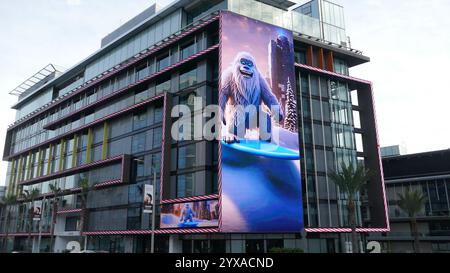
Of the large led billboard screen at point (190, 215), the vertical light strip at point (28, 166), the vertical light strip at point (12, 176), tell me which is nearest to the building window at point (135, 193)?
the large led billboard screen at point (190, 215)

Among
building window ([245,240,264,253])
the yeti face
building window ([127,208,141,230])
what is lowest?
building window ([245,240,264,253])

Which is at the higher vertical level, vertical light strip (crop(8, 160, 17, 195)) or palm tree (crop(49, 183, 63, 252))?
vertical light strip (crop(8, 160, 17, 195))

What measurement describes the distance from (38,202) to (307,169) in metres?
57.5

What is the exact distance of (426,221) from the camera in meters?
69.8

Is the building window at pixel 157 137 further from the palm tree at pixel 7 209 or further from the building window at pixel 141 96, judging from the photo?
the palm tree at pixel 7 209

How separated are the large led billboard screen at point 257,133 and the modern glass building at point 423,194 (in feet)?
110

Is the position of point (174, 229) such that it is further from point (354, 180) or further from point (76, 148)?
point (76, 148)

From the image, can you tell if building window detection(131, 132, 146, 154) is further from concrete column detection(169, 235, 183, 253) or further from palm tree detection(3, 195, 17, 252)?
palm tree detection(3, 195, 17, 252)

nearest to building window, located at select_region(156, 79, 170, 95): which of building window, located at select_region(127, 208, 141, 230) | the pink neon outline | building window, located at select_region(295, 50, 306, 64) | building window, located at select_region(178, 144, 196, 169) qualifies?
the pink neon outline

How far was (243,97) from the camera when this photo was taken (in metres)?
45.6

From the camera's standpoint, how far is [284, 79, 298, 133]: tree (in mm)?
49000

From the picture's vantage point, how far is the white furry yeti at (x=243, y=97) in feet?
146

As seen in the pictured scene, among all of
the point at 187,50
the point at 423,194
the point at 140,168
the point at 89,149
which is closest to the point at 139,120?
the point at 140,168
